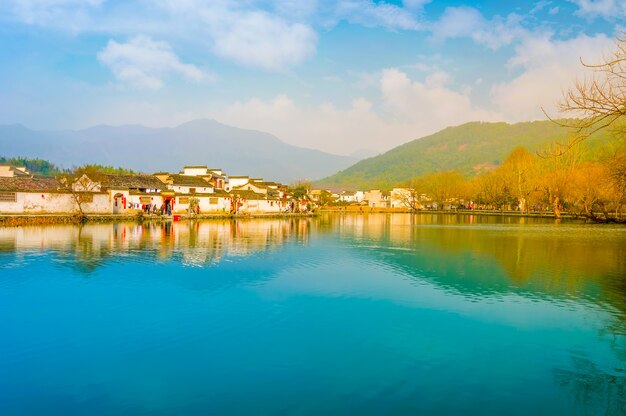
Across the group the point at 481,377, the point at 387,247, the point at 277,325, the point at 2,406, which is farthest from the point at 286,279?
the point at 387,247

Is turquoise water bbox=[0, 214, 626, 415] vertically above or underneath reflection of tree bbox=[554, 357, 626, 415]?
above

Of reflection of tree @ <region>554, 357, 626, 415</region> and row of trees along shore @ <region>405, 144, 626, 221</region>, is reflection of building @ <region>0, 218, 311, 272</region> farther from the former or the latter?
row of trees along shore @ <region>405, 144, 626, 221</region>

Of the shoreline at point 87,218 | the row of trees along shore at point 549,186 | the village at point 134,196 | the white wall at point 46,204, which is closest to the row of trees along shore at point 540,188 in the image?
the row of trees along shore at point 549,186

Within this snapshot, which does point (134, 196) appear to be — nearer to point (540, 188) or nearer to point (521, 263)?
point (521, 263)

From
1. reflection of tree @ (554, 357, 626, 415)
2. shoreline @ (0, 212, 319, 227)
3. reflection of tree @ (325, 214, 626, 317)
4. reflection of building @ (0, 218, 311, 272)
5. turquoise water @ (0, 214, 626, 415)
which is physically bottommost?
reflection of tree @ (554, 357, 626, 415)

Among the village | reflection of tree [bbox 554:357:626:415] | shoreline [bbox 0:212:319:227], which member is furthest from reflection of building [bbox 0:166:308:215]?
reflection of tree [bbox 554:357:626:415]

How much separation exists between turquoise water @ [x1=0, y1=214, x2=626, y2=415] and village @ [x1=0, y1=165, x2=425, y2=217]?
20.6m

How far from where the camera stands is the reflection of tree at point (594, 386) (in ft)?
23.1

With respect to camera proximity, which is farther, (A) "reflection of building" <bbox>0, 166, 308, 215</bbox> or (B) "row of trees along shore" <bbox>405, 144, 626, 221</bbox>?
(B) "row of trees along shore" <bbox>405, 144, 626, 221</bbox>

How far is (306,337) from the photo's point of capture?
393 inches

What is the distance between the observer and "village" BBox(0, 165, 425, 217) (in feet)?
123

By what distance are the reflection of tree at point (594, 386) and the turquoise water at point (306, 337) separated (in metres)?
0.04

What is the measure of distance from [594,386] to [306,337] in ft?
17.9

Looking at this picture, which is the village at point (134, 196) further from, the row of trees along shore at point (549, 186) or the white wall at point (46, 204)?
the row of trees along shore at point (549, 186)
